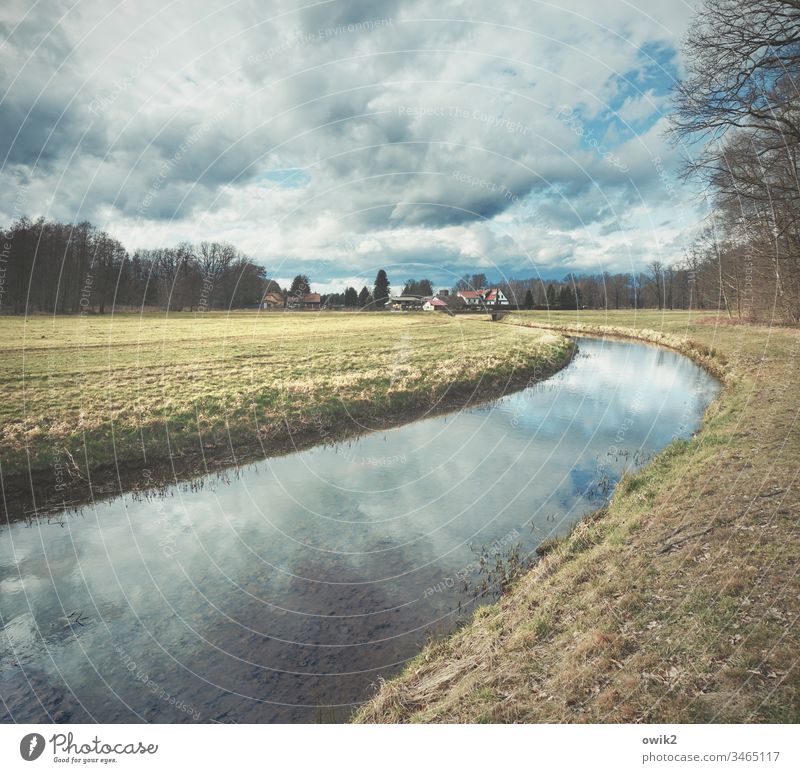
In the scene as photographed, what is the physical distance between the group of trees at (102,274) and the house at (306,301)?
3.74 m

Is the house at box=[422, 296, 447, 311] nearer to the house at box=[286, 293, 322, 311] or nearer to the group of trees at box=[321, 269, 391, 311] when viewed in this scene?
the group of trees at box=[321, 269, 391, 311]

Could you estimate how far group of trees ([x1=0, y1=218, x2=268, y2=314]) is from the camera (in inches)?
1310

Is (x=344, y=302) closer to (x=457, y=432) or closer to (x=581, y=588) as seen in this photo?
(x=457, y=432)

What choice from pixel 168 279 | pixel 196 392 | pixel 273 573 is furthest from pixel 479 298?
pixel 273 573

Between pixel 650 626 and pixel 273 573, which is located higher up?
pixel 650 626

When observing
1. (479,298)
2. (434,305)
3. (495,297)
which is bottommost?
(434,305)

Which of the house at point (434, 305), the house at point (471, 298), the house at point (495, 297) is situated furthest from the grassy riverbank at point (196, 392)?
the house at point (495, 297)

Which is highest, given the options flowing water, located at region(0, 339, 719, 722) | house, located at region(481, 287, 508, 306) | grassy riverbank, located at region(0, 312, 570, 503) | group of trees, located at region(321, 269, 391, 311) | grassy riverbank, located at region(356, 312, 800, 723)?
house, located at region(481, 287, 508, 306)

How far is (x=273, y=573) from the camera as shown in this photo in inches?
346

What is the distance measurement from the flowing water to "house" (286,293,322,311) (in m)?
36.3

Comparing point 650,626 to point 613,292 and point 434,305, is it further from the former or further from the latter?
point 613,292

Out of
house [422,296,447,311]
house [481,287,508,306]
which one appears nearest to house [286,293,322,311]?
house [422,296,447,311]

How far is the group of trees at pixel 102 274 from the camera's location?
3328 cm

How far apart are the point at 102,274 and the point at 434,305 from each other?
46965 mm
